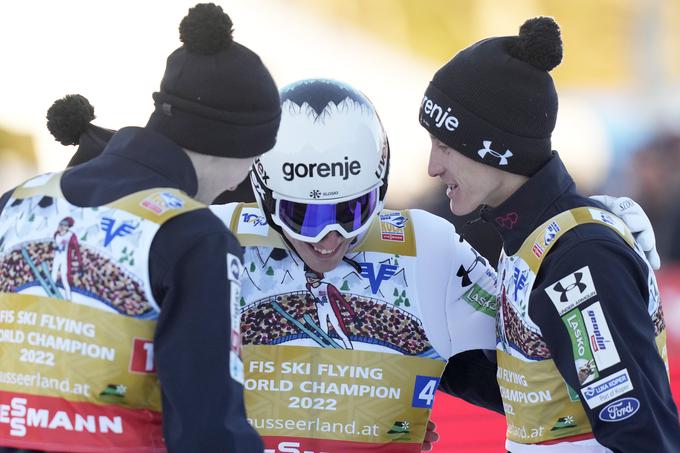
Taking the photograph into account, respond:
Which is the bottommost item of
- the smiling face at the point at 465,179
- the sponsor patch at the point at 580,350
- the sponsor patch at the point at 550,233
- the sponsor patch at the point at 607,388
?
the sponsor patch at the point at 607,388

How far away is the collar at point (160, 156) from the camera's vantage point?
294 centimetres

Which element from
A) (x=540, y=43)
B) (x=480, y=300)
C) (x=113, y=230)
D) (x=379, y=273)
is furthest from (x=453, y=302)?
(x=113, y=230)

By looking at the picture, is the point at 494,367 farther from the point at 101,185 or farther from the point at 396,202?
the point at 396,202

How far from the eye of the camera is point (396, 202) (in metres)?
11.4

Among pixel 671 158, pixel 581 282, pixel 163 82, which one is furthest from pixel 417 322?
pixel 671 158

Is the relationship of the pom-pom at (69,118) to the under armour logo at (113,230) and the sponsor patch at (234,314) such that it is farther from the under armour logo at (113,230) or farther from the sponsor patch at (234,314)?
the sponsor patch at (234,314)

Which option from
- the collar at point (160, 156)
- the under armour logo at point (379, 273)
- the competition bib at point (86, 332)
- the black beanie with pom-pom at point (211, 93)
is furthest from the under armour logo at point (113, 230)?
the under armour logo at point (379, 273)

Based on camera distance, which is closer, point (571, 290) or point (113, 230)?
point (113, 230)

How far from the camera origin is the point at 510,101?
3631mm

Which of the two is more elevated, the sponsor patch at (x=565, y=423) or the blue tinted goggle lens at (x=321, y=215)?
the blue tinted goggle lens at (x=321, y=215)

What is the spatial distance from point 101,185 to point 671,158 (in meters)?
7.40

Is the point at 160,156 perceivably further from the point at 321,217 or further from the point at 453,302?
the point at 453,302

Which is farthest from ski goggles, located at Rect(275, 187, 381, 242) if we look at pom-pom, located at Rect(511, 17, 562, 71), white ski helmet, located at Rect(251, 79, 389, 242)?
pom-pom, located at Rect(511, 17, 562, 71)

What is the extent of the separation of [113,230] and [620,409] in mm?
1435
